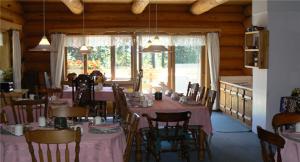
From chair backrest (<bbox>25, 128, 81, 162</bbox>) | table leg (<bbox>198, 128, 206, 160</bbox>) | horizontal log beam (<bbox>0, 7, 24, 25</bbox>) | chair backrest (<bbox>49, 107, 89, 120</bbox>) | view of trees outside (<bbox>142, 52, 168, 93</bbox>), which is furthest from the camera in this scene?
view of trees outside (<bbox>142, 52, 168, 93</bbox>)

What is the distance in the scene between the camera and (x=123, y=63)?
33.3ft

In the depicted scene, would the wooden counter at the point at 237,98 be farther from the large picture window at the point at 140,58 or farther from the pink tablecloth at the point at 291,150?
the pink tablecloth at the point at 291,150

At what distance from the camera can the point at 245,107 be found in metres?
8.06

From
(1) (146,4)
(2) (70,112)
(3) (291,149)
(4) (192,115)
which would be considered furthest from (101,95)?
(3) (291,149)

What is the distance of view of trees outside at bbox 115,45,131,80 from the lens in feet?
33.2

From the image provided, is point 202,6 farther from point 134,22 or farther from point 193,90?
point 193,90

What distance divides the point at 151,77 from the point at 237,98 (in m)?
2.55

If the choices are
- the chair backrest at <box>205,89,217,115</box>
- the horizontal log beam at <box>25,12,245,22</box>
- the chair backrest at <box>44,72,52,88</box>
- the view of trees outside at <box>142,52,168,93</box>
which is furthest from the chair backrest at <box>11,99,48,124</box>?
the view of trees outside at <box>142,52,168,93</box>

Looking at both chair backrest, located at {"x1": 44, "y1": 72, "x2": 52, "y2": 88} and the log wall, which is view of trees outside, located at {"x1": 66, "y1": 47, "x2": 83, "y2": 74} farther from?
chair backrest, located at {"x1": 44, "y1": 72, "x2": 52, "y2": 88}

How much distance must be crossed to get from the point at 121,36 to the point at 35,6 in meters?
2.18

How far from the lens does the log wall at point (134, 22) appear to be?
387 inches

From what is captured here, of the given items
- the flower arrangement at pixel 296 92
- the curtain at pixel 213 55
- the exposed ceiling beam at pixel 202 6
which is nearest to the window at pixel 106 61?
the exposed ceiling beam at pixel 202 6

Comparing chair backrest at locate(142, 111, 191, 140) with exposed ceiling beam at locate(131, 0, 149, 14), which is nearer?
chair backrest at locate(142, 111, 191, 140)

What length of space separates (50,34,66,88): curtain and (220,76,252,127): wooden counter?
3875mm
